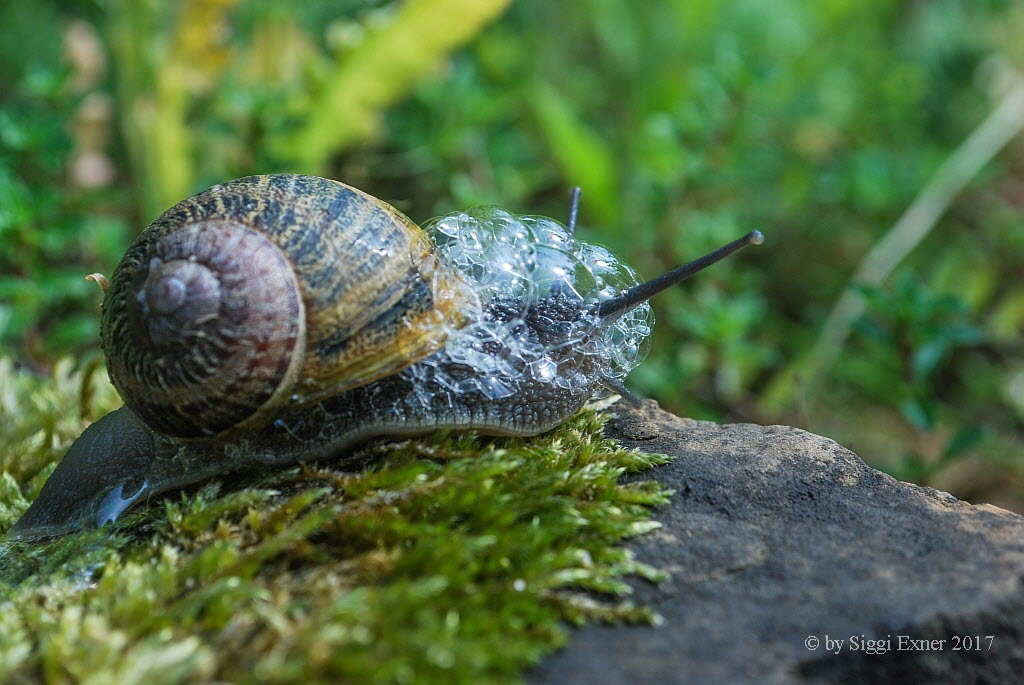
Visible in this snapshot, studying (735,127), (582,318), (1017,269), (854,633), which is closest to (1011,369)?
(1017,269)

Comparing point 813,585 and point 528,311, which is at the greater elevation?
point 528,311

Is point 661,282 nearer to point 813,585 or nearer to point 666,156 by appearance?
point 813,585

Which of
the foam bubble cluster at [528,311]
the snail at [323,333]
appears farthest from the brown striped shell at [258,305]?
the foam bubble cluster at [528,311]

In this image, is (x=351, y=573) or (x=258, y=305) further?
(x=258, y=305)

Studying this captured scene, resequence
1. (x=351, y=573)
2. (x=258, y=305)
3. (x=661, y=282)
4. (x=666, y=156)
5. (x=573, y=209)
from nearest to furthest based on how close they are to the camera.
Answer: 1. (x=351, y=573)
2. (x=258, y=305)
3. (x=661, y=282)
4. (x=573, y=209)
5. (x=666, y=156)

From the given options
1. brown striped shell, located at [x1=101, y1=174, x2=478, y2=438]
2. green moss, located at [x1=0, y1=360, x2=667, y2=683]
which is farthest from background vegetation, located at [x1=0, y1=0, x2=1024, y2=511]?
green moss, located at [x1=0, y1=360, x2=667, y2=683]

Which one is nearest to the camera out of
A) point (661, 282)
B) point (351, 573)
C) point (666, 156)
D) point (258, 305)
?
point (351, 573)

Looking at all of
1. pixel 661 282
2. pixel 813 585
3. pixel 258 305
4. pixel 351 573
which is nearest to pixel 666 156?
pixel 661 282

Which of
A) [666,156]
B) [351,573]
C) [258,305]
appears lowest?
[351,573]
